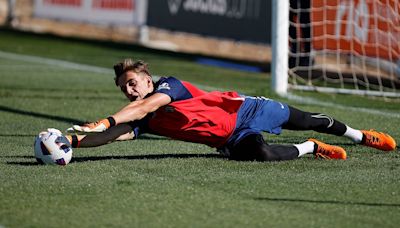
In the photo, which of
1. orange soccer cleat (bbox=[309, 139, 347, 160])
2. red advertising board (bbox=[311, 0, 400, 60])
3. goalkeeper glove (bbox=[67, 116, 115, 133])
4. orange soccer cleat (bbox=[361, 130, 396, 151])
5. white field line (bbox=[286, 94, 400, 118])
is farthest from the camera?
red advertising board (bbox=[311, 0, 400, 60])

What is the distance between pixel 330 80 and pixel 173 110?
7413mm

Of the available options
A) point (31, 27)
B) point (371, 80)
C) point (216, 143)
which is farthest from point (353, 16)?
point (31, 27)

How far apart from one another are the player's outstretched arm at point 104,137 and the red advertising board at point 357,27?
6616 mm

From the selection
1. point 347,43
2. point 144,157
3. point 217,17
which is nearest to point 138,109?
point 144,157

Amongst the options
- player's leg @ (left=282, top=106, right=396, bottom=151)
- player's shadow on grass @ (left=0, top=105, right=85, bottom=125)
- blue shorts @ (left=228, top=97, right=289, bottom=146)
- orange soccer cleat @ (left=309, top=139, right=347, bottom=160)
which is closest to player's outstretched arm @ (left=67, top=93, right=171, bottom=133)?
blue shorts @ (left=228, top=97, right=289, bottom=146)

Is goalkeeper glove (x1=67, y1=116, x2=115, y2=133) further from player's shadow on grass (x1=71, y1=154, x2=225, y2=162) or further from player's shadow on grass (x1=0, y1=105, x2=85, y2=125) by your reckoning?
player's shadow on grass (x1=0, y1=105, x2=85, y2=125)

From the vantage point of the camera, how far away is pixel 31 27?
26703 mm

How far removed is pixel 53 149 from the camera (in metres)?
7.73

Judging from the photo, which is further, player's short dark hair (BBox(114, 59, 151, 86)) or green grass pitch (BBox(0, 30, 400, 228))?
player's short dark hair (BBox(114, 59, 151, 86))

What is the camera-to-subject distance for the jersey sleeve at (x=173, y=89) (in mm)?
7742

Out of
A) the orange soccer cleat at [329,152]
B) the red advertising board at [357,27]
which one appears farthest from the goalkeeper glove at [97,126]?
the red advertising board at [357,27]

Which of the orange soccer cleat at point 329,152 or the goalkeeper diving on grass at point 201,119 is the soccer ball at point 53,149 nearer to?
the goalkeeper diving on grass at point 201,119

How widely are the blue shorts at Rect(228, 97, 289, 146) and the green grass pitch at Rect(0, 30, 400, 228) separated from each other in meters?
0.26

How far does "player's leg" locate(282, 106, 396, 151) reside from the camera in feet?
27.5
